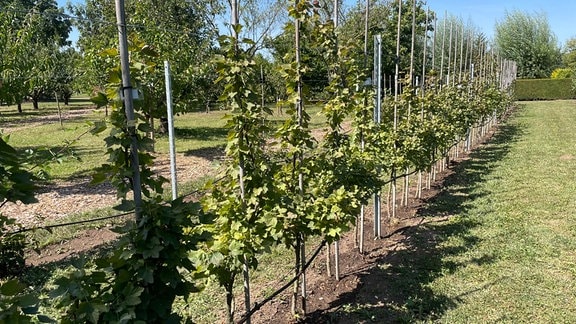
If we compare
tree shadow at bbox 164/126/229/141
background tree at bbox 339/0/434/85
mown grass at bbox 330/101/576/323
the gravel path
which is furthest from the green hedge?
the gravel path

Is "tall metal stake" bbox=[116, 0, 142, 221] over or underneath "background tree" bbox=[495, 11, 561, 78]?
underneath

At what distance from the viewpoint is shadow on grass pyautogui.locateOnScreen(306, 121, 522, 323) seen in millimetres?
4145

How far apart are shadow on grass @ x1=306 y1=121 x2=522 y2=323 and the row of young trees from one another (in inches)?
25.5

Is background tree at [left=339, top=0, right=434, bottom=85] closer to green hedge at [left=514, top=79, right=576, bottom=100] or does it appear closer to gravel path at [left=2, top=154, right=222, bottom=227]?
green hedge at [left=514, top=79, right=576, bottom=100]

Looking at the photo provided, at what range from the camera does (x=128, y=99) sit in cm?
201

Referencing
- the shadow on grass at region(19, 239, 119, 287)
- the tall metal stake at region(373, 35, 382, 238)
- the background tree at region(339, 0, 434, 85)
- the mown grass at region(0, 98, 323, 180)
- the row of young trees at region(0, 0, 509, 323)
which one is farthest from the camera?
the background tree at region(339, 0, 434, 85)

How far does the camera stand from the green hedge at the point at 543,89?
35688mm

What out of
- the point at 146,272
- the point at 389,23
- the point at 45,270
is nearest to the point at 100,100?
the point at 146,272

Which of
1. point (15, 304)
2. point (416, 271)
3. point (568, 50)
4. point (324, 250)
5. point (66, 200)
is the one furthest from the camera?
point (568, 50)

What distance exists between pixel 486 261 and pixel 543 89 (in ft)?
123

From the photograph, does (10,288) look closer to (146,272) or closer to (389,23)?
(146,272)

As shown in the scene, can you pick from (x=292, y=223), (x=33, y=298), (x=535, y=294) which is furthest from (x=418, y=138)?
(x=33, y=298)

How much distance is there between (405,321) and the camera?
398 cm

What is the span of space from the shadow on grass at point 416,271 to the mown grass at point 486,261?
1cm
